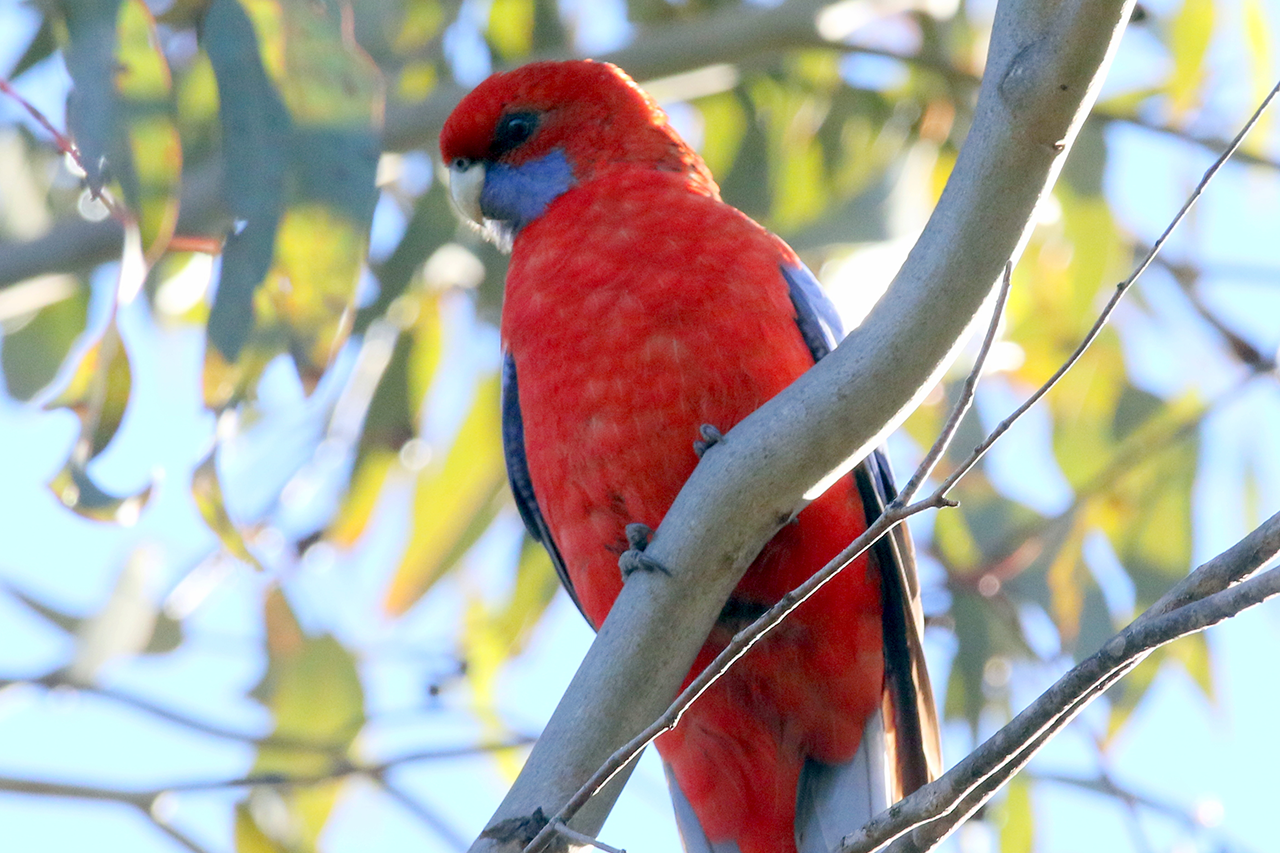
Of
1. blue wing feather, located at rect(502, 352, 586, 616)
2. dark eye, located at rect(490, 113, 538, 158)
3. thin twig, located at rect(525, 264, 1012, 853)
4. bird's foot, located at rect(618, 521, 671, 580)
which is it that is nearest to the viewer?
thin twig, located at rect(525, 264, 1012, 853)

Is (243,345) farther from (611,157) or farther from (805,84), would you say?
(805,84)

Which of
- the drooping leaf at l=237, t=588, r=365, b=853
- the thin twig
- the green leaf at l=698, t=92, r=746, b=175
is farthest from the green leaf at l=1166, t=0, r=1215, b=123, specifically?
the drooping leaf at l=237, t=588, r=365, b=853

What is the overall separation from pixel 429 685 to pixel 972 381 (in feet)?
7.18

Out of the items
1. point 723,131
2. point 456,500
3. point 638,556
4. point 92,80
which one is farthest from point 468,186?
point 638,556

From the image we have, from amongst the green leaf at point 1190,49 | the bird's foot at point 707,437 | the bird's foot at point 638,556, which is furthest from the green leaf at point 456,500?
the green leaf at point 1190,49

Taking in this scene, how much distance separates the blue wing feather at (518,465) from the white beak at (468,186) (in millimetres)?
571

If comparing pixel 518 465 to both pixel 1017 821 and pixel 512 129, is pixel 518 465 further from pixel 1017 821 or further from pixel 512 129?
pixel 1017 821

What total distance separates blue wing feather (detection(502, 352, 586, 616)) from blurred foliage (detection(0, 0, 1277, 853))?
1.14ft

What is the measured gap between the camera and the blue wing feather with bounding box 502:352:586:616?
2676 millimetres

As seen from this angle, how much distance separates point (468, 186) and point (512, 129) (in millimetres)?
164

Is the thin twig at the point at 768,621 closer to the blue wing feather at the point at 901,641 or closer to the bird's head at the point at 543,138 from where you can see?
the blue wing feather at the point at 901,641

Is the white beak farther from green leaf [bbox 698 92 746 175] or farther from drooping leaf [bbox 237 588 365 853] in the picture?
green leaf [bbox 698 92 746 175]

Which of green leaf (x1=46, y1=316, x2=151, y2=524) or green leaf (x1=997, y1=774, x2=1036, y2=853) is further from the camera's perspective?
green leaf (x1=997, y1=774, x2=1036, y2=853)

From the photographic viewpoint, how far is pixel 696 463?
2271 mm
